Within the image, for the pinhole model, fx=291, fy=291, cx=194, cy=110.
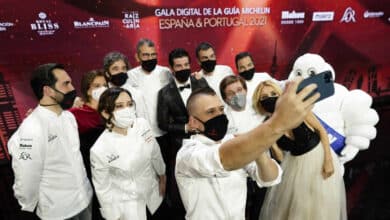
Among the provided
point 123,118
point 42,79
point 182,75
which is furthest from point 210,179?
point 182,75

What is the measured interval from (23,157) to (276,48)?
169 inches

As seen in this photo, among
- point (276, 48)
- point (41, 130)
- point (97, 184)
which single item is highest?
point (276, 48)

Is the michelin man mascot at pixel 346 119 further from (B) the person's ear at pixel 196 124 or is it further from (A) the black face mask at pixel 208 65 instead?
(B) the person's ear at pixel 196 124

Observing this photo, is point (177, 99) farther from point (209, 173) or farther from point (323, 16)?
point (323, 16)

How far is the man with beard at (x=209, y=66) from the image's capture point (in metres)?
2.90

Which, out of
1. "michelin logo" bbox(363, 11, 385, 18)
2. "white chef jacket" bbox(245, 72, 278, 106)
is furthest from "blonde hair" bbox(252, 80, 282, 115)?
"michelin logo" bbox(363, 11, 385, 18)

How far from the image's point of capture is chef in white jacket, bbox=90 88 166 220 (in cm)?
180

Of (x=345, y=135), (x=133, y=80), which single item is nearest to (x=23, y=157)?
(x=133, y=80)

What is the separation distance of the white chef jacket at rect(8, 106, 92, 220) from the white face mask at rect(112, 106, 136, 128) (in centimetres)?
30

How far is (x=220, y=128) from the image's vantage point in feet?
4.66

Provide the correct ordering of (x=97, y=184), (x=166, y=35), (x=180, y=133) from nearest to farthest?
(x=97, y=184)
(x=180, y=133)
(x=166, y=35)

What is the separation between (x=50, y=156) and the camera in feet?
5.61

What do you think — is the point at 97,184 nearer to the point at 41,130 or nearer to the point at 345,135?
the point at 41,130

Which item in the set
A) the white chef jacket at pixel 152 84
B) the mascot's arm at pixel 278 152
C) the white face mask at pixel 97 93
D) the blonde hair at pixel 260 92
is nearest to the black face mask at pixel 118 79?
the white chef jacket at pixel 152 84
